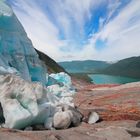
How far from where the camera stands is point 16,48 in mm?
17125

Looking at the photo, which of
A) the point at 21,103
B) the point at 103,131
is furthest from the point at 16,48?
the point at 103,131

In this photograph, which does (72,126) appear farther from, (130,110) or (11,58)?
(11,58)

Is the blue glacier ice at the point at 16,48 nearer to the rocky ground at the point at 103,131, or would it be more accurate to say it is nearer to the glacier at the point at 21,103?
the glacier at the point at 21,103

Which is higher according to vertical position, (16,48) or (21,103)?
(16,48)

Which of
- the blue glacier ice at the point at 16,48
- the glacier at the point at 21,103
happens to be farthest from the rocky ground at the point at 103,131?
the blue glacier ice at the point at 16,48

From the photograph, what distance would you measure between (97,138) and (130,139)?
2.79 feet

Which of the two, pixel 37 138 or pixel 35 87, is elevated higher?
Answer: pixel 35 87

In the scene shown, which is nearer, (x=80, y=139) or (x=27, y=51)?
(x=80, y=139)

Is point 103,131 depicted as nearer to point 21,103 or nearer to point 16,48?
point 21,103

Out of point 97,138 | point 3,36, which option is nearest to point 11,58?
point 3,36

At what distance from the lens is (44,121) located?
30.4ft

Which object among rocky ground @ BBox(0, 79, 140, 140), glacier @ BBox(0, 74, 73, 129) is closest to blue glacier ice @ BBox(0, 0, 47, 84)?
glacier @ BBox(0, 74, 73, 129)

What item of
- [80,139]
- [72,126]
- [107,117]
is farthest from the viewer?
[107,117]

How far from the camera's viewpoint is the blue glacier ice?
15.7m
